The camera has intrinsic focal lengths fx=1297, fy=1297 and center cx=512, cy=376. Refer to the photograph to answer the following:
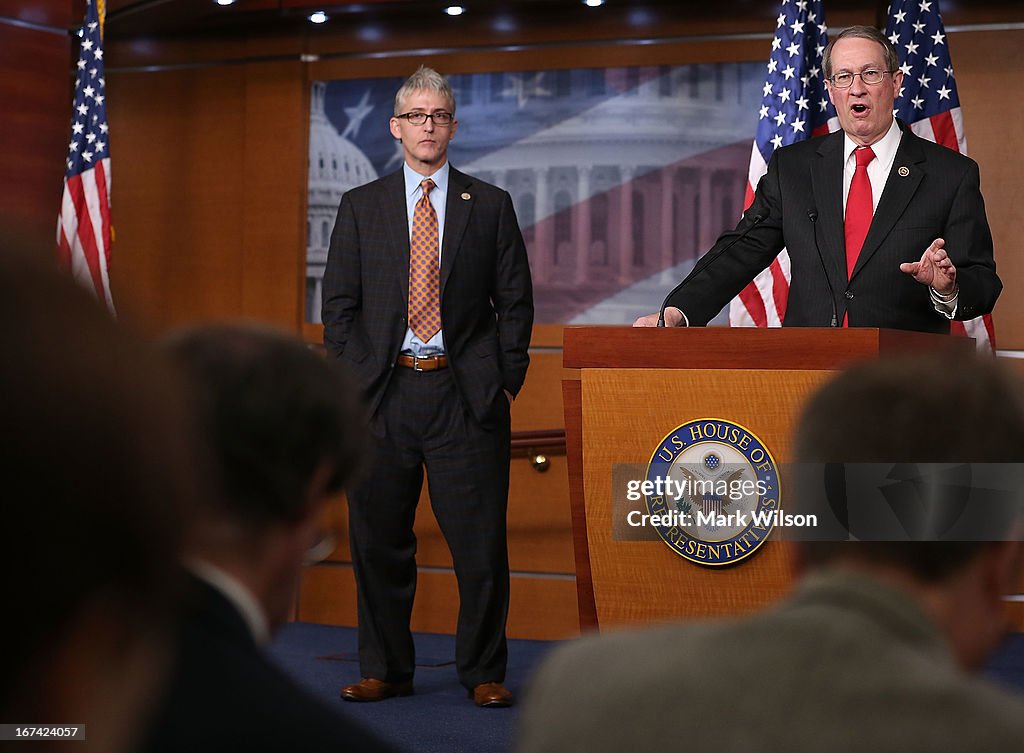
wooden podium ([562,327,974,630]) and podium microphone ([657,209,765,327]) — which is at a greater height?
Answer: podium microphone ([657,209,765,327])

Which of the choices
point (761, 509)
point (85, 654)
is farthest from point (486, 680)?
point (85, 654)

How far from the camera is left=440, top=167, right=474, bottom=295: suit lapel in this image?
4180 mm

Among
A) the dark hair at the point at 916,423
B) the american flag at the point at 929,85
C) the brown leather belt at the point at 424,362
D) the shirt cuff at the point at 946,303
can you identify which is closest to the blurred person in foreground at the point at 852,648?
the dark hair at the point at 916,423

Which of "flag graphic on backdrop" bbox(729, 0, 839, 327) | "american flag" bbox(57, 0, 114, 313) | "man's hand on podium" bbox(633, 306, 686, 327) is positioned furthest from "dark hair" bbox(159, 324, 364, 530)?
"american flag" bbox(57, 0, 114, 313)

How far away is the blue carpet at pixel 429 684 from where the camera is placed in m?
3.64

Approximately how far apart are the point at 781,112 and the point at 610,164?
94cm

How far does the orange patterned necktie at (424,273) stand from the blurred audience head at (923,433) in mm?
3241

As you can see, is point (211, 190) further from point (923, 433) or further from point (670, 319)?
point (923, 433)

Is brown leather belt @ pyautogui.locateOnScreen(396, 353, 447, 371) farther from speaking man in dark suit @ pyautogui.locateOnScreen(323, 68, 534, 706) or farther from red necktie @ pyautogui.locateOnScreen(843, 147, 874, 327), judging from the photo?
red necktie @ pyautogui.locateOnScreen(843, 147, 874, 327)

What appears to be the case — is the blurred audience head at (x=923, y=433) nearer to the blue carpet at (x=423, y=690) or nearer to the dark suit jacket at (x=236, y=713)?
the dark suit jacket at (x=236, y=713)

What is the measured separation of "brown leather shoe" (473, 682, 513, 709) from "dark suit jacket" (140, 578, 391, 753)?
3.29 meters

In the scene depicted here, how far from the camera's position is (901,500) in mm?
986

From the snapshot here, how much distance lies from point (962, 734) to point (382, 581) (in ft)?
11.6

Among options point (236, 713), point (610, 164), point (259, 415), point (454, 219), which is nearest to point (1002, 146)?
point (610, 164)
